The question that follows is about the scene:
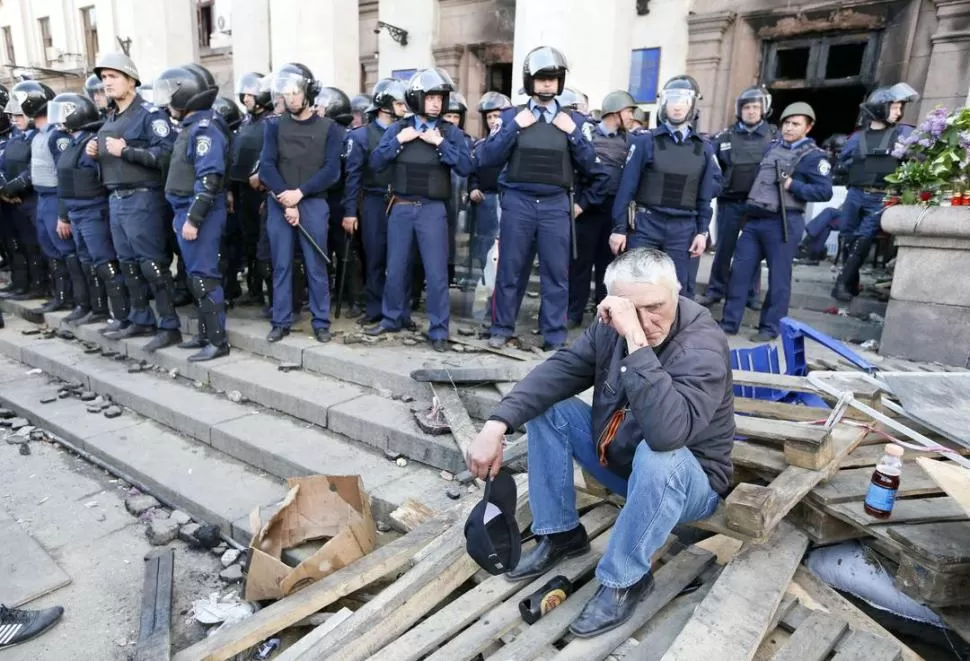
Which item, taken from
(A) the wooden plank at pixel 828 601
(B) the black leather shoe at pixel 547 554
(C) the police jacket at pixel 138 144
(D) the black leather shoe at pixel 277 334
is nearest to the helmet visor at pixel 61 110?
(C) the police jacket at pixel 138 144

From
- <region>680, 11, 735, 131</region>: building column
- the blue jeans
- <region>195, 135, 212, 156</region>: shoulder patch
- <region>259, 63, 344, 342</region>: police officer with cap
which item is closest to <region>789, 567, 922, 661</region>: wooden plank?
the blue jeans

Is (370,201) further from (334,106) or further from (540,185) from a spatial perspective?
(540,185)

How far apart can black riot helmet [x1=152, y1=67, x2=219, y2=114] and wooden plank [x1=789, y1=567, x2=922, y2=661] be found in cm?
529

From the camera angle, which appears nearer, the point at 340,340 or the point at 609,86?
the point at 340,340

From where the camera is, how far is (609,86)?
24.0ft

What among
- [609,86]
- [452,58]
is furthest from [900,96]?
[452,58]

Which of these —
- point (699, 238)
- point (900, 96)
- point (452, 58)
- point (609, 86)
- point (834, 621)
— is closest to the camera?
point (834, 621)

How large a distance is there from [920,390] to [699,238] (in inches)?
90.0

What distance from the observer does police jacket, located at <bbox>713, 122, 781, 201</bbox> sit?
19.3ft

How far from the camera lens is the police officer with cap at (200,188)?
5082mm

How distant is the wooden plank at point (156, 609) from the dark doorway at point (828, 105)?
1069cm

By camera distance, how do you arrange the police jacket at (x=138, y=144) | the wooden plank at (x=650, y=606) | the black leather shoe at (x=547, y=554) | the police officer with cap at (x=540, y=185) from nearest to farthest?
the wooden plank at (x=650, y=606) → the black leather shoe at (x=547, y=554) → the police officer with cap at (x=540, y=185) → the police jacket at (x=138, y=144)

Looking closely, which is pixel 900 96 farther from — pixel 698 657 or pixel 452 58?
pixel 452 58

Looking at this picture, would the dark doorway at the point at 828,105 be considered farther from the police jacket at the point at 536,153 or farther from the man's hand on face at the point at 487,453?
the man's hand on face at the point at 487,453
